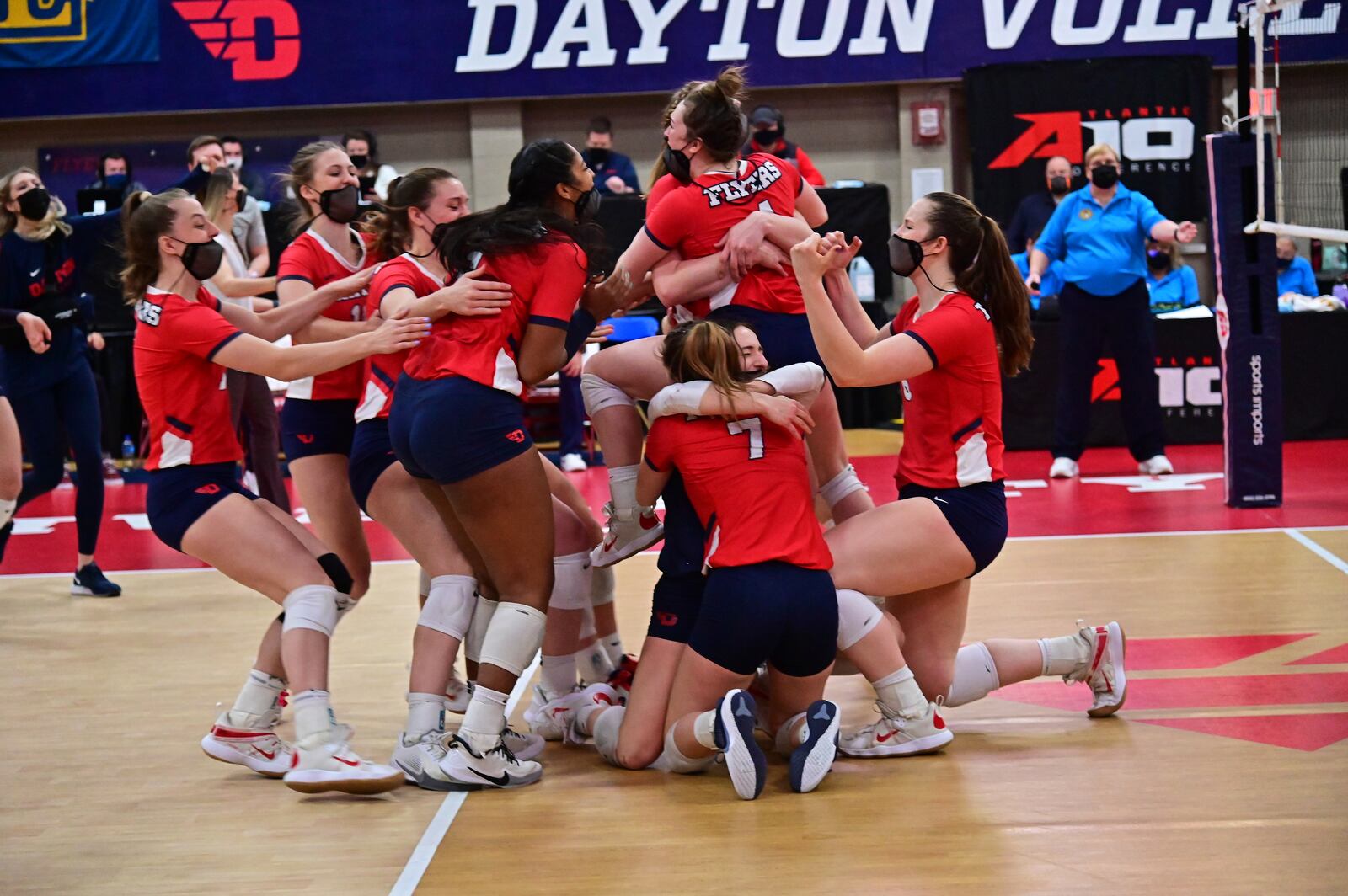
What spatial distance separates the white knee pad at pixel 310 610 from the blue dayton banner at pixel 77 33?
11.1 metres

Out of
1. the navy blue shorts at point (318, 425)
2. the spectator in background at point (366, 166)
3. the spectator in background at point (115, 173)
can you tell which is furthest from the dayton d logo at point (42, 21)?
the navy blue shorts at point (318, 425)

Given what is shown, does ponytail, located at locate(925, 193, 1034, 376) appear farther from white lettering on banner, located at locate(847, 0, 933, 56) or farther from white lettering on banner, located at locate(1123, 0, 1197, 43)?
white lettering on banner, located at locate(1123, 0, 1197, 43)

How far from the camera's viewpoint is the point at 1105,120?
13.2 metres

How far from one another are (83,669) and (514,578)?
2.38 meters

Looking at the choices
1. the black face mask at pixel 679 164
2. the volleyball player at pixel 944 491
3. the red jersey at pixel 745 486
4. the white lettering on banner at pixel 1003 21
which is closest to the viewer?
the red jersey at pixel 745 486

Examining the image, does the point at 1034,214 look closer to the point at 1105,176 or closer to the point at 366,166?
the point at 1105,176

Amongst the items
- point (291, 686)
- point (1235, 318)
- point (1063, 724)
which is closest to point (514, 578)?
point (291, 686)

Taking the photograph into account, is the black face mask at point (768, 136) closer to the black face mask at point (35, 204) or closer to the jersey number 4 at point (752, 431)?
the black face mask at point (35, 204)

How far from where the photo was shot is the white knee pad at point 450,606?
13.2ft

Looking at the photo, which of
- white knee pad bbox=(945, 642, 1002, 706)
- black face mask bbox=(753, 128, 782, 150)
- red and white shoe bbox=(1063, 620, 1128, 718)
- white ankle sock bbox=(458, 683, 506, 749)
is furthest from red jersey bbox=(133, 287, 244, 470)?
black face mask bbox=(753, 128, 782, 150)

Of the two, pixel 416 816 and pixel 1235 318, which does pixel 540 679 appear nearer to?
pixel 416 816

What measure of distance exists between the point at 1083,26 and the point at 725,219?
1002 centimetres

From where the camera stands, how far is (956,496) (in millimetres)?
4215

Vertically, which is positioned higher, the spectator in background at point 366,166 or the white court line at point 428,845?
the spectator in background at point 366,166
